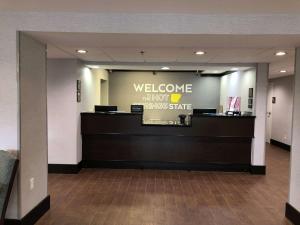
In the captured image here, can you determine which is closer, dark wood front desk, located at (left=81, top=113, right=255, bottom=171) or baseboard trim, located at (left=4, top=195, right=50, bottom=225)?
baseboard trim, located at (left=4, top=195, right=50, bottom=225)

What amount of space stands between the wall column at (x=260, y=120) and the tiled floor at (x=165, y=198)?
326 mm

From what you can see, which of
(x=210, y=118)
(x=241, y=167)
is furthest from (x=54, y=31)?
(x=241, y=167)

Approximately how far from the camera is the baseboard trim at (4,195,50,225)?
9.93 feet

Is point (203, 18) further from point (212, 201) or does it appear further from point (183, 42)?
point (212, 201)

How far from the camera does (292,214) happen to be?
137 inches

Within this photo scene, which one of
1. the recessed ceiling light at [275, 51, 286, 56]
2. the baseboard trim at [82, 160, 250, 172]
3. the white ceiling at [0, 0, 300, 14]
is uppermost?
the white ceiling at [0, 0, 300, 14]

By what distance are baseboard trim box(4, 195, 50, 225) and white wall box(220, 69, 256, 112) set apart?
4648 millimetres

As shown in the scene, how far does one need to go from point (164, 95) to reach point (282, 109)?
424 centimetres

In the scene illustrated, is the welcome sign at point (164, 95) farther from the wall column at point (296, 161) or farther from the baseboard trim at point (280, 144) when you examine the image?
the wall column at point (296, 161)

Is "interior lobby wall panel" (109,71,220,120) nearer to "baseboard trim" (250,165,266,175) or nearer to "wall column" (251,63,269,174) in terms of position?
"wall column" (251,63,269,174)

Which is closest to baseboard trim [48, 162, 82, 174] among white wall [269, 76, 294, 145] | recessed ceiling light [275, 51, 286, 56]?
recessed ceiling light [275, 51, 286, 56]

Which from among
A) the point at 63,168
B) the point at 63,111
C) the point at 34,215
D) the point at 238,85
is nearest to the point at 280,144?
the point at 238,85

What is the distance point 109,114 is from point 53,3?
3.38 m

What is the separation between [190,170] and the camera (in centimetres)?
595
